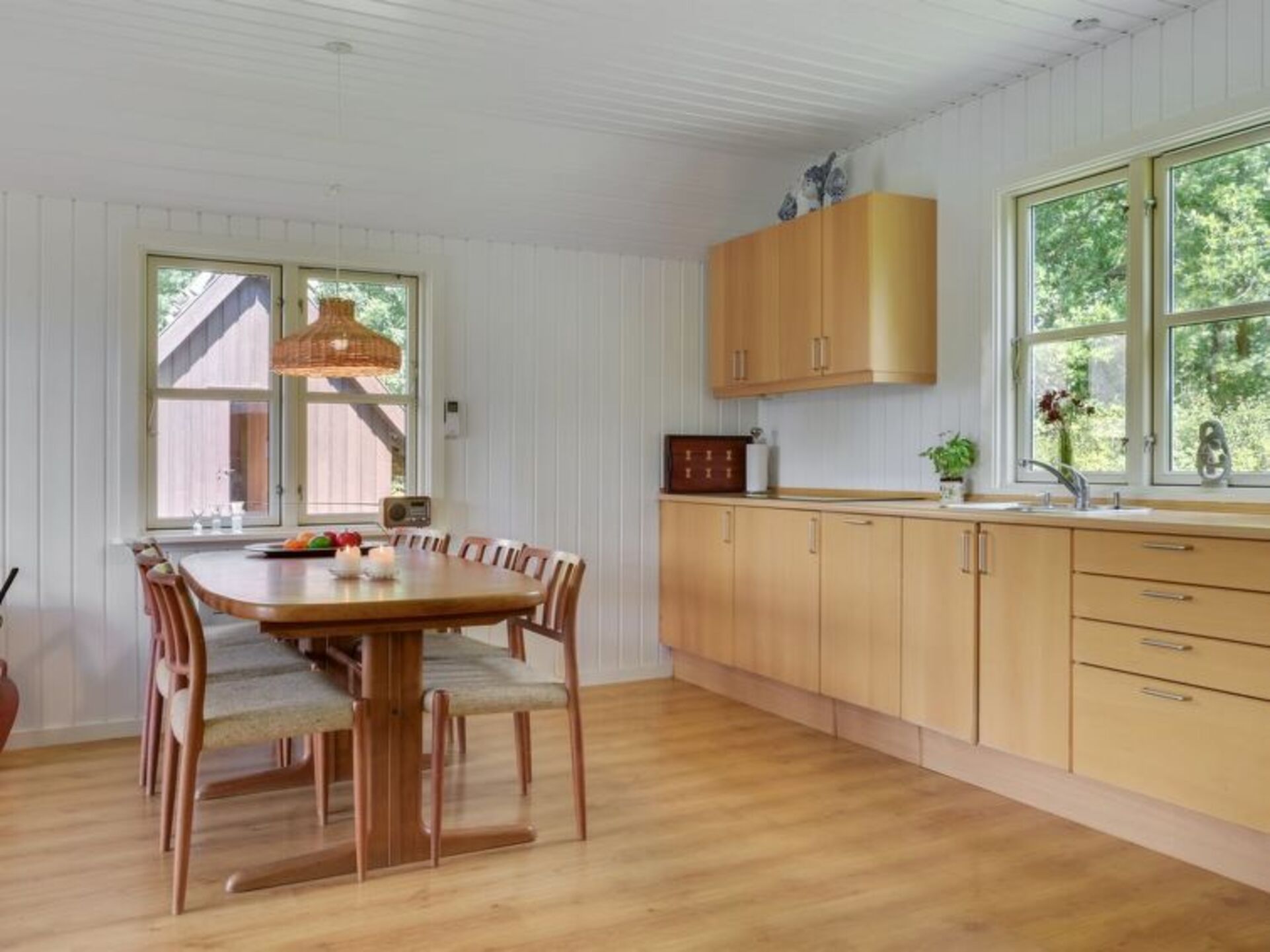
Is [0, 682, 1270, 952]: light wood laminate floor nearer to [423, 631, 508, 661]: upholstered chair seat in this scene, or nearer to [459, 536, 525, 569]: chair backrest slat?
[423, 631, 508, 661]: upholstered chair seat

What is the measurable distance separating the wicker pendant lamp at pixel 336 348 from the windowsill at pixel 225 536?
1.07m

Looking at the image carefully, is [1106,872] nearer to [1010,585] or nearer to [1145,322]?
[1010,585]

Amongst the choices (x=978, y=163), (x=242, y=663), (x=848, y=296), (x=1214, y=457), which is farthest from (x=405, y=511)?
(x=1214, y=457)

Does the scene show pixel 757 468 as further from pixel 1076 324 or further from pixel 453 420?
pixel 1076 324

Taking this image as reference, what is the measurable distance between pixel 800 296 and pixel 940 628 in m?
1.65

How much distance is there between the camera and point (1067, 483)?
3.43m

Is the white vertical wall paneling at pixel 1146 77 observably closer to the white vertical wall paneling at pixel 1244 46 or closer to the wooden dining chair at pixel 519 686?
the white vertical wall paneling at pixel 1244 46

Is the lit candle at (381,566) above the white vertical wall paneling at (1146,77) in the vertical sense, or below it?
below

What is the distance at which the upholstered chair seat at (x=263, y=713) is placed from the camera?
252cm

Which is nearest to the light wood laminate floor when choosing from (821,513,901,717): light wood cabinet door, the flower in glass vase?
(821,513,901,717): light wood cabinet door

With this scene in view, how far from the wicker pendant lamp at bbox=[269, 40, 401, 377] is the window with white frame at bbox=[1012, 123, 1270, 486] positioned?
2.37 meters

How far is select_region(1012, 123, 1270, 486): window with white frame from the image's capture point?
3.16 meters

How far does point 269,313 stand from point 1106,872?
Answer: 376 centimetres

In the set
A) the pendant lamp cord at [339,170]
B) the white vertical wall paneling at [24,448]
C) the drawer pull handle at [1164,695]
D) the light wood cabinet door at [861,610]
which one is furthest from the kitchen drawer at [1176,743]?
the white vertical wall paneling at [24,448]
